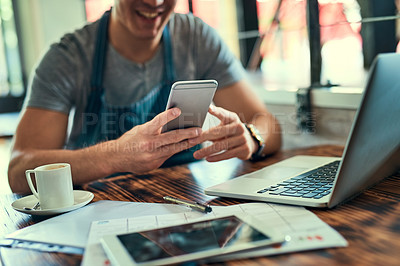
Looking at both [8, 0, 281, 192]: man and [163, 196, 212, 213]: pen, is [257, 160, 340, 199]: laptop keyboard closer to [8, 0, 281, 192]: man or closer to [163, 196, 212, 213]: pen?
[163, 196, 212, 213]: pen

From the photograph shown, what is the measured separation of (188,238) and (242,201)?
0.27 m

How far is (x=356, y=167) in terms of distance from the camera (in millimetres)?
800

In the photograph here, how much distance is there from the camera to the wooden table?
0.64 metres

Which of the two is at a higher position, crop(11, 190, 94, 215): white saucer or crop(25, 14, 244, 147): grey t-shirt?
crop(25, 14, 244, 147): grey t-shirt

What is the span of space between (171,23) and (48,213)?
109cm

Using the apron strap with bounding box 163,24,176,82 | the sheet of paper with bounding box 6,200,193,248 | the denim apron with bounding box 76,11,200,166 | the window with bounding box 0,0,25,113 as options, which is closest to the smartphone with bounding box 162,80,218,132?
the sheet of paper with bounding box 6,200,193,248

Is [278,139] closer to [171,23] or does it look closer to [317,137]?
[317,137]

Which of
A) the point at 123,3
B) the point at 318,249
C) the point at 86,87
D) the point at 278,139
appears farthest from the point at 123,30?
the point at 318,249

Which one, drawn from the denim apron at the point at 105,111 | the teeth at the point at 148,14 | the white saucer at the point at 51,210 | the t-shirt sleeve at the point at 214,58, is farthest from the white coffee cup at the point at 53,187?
the t-shirt sleeve at the point at 214,58

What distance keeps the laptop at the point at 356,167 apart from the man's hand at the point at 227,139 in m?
0.15

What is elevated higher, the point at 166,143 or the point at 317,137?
the point at 166,143

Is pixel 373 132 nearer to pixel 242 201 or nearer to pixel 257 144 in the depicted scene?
pixel 242 201

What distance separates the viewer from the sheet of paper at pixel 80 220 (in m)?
0.77

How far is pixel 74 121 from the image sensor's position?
167 centimetres
